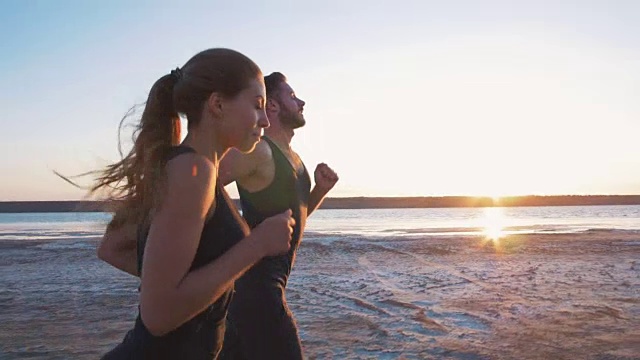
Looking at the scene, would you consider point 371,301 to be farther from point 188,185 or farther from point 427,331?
point 188,185

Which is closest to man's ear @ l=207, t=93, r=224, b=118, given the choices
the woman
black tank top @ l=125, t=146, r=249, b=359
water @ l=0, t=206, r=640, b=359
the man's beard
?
the woman

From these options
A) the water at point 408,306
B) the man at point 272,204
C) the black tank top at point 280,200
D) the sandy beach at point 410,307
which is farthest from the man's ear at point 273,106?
the sandy beach at point 410,307

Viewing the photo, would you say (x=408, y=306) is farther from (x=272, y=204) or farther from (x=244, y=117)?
(x=244, y=117)

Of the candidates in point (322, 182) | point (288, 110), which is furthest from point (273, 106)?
point (322, 182)

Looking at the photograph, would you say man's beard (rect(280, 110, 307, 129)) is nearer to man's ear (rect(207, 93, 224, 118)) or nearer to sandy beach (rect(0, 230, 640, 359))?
man's ear (rect(207, 93, 224, 118))

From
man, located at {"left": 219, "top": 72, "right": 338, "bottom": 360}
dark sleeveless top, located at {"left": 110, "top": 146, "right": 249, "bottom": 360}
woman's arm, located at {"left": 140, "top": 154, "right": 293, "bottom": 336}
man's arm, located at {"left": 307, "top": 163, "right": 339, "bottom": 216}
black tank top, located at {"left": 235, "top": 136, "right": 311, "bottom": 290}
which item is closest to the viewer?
woman's arm, located at {"left": 140, "top": 154, "right": 293, "bottom": 336}

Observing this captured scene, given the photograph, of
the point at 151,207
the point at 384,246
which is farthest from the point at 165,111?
the point at 384,246

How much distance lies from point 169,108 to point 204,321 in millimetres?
624

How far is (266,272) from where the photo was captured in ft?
9.53

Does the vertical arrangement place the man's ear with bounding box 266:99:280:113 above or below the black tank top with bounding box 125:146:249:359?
above

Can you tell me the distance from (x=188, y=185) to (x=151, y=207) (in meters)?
0.18

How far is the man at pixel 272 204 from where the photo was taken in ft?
9.32

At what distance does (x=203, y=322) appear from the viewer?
1.94m

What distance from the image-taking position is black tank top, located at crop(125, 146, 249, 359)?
187 centimetres
